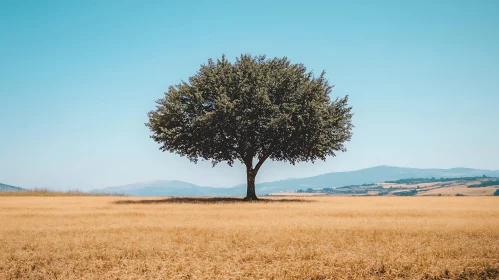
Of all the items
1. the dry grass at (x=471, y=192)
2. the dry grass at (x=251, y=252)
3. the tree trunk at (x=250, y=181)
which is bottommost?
the dry grass at (x=471, y=192)

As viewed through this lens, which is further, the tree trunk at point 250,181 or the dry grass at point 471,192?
the dry grass at point 471,192

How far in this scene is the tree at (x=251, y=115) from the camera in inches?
1826

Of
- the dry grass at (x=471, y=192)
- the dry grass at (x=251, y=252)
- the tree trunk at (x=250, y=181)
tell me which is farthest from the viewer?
the dry grass at (x=471, y=192)

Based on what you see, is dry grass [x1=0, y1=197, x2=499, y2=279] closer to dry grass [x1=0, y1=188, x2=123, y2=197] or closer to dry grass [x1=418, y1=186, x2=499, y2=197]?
dry grass [x1=0, y1=188, x2=123, y2=197]

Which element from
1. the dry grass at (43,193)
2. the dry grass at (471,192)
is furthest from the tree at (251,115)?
the dry grass at (471,192)

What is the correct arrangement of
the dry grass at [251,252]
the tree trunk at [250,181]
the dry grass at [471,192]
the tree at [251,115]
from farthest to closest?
the dry grass at [471,192], the tree trunk at [250,181], the tree at [251,115], the dry grass at [251,252]

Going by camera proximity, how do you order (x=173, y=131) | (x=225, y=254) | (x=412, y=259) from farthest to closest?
(x=173, y=131), (x=225, y=254), (x=412, y=259)

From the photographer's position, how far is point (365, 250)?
577 inches

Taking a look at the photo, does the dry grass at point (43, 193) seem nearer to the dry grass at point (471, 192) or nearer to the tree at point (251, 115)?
the tree at point (251, 115)

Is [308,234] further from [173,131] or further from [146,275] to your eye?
[173,131]

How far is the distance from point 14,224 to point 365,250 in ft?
66.1

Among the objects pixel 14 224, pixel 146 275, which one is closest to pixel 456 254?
pixel 146 275

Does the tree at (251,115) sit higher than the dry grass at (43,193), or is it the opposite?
the tree at (251,115)

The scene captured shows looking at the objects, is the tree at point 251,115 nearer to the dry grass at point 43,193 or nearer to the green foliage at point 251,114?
the green foliage at point 251,114
